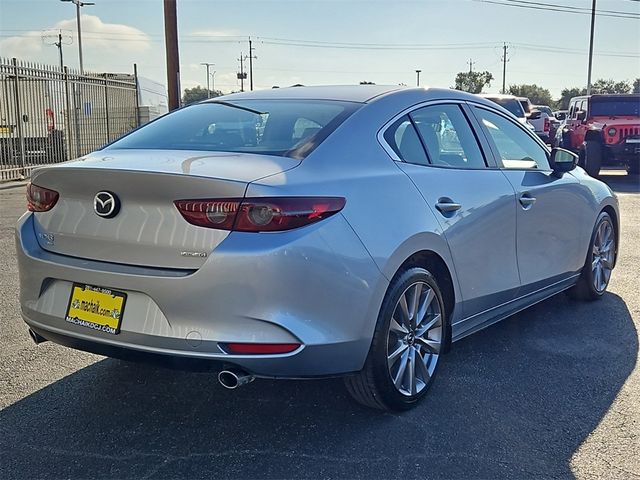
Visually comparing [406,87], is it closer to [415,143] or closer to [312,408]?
[415,143]

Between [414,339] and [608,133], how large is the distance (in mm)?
14004

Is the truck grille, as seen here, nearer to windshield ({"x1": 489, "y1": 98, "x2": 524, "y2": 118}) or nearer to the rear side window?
windshield ({"x1": 489, "y1": 98, "x2": 524, "y2": 118})

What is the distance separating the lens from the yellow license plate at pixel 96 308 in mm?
2803

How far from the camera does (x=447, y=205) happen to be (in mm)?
3482

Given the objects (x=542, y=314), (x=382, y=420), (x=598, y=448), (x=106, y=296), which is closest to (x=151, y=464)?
(x=106, y=296)

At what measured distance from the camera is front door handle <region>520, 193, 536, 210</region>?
4160 millimetres

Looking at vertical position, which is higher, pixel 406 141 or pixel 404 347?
pixel 406 141

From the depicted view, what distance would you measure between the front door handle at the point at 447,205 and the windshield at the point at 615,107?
1444cm

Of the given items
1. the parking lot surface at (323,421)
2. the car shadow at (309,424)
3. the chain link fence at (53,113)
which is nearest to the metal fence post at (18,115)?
the chain link fence at (53,113)

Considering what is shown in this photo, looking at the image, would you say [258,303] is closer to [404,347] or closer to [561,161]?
[404,347]

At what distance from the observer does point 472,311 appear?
382cm

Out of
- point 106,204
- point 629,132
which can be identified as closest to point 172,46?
point 629,132

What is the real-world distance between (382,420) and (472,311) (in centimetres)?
95

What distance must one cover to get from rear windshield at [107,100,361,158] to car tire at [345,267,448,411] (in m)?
0.81
